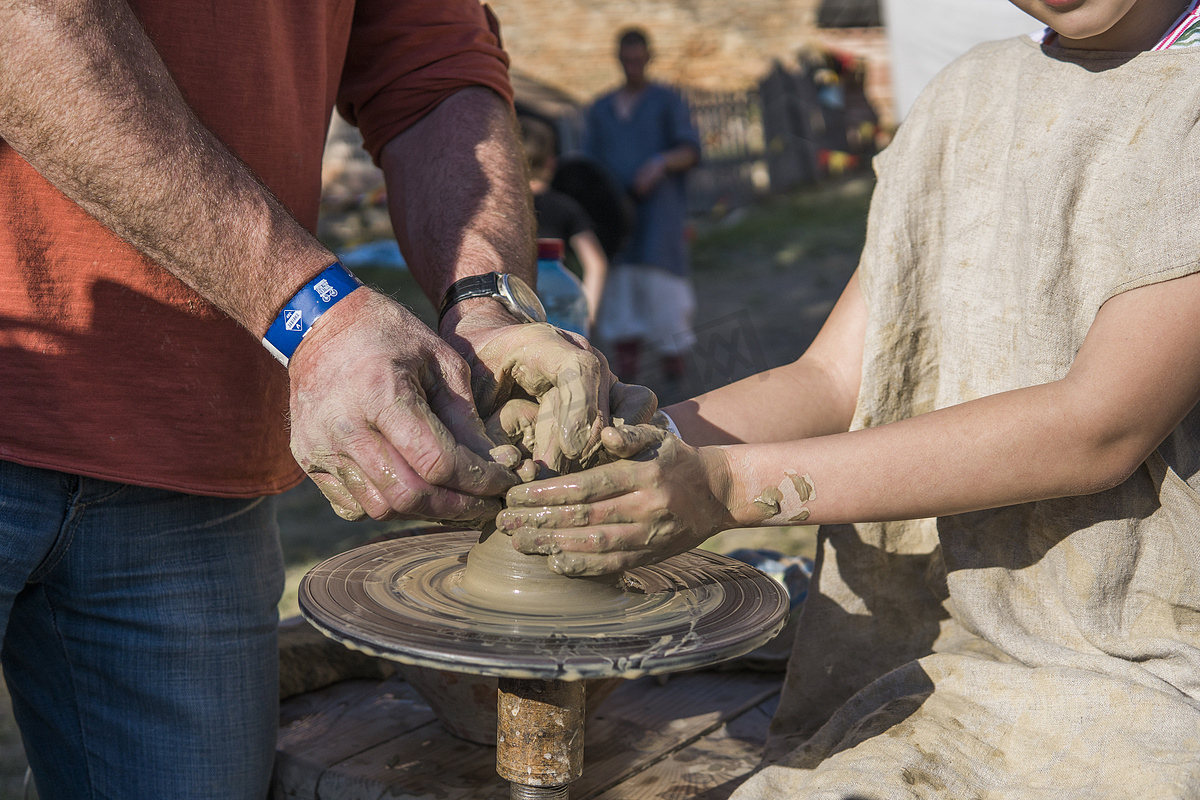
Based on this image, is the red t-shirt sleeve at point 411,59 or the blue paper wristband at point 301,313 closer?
the blue paper wristband at point 301,313

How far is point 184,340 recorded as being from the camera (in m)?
1.99

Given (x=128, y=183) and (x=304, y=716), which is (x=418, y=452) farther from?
(x=304, y=716)

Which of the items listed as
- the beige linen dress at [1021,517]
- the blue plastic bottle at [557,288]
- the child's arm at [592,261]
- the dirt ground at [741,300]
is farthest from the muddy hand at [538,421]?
the child's arm at [592,261]

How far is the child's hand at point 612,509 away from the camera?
1.52m

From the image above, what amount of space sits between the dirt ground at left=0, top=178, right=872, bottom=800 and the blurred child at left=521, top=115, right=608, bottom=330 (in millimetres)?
1012

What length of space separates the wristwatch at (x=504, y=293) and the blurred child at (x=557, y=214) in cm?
352

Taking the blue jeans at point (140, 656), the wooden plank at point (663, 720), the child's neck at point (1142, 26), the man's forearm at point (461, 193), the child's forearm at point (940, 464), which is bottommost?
the wooden plank at point (663, 720)

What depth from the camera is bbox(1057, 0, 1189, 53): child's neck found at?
175cm

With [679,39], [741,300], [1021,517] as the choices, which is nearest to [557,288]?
[1021,517]

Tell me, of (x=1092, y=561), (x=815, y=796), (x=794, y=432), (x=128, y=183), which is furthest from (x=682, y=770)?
(x=128, y=183)

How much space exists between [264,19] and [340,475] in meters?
1.01

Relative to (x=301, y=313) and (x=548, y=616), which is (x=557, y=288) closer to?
(x=301, y=313)

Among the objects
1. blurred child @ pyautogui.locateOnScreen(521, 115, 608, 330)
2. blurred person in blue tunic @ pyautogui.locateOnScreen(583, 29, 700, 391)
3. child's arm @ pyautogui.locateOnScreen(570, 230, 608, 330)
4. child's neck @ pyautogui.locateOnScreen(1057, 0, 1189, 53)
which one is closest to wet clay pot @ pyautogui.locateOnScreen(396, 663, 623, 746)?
child's neck @ pyautogui.locateOnScreen(1057, 0, 1189, 53)

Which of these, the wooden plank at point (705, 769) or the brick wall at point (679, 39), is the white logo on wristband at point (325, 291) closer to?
the wooden plank at point (705, 769)
